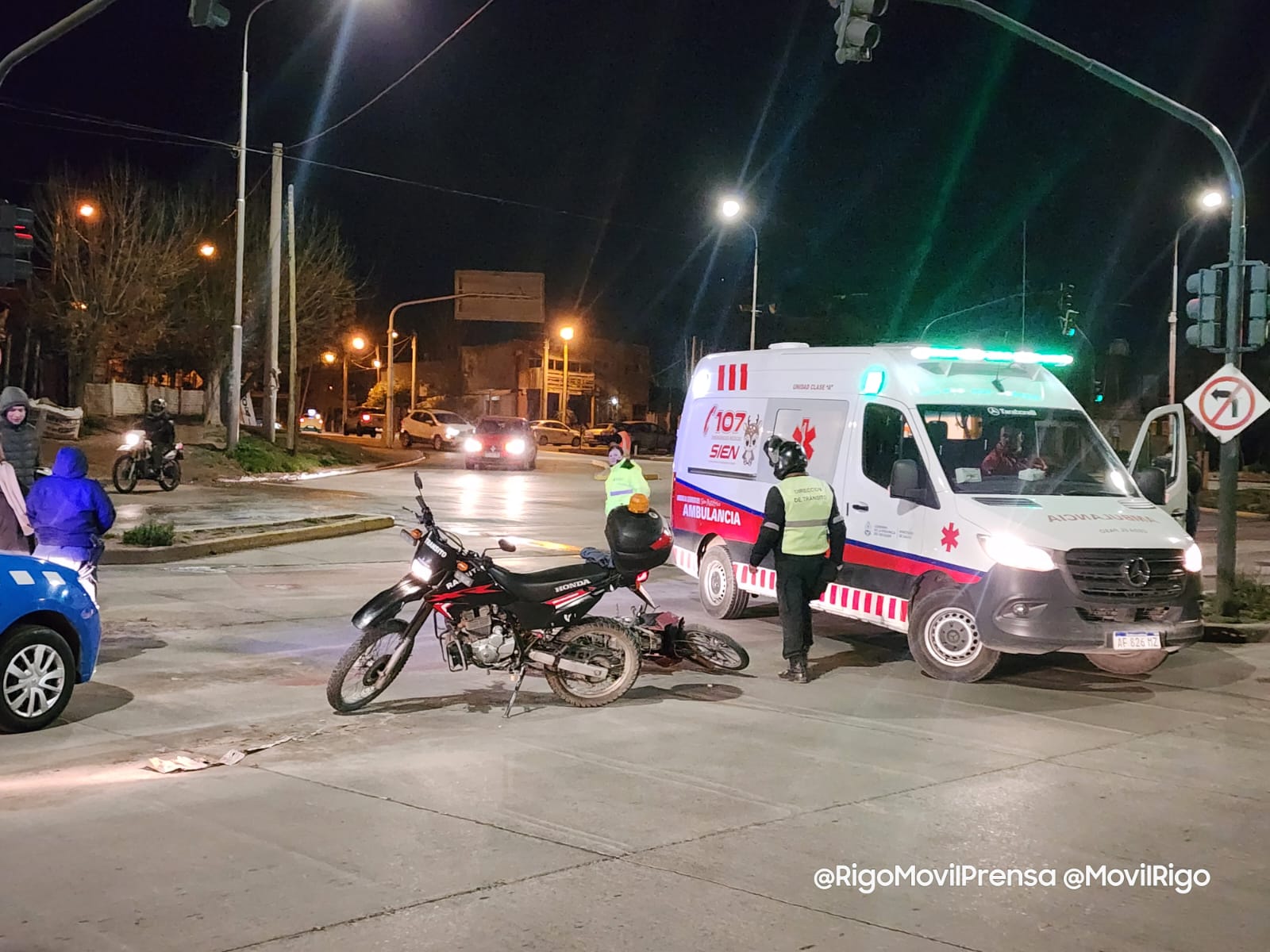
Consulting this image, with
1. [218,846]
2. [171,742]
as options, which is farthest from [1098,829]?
[171,742]

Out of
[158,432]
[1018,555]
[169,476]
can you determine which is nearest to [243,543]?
[158,432]

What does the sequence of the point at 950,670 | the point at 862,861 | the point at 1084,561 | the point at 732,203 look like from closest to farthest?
the point at 862,861 → the point at 1084,561 → the point at 950,670 → the point at 732,203

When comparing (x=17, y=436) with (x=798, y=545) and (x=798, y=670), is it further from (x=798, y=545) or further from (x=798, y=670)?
(x=798, y=670)

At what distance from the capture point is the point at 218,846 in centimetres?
551

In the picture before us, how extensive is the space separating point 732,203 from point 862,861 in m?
28.6

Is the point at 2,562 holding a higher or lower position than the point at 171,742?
higher

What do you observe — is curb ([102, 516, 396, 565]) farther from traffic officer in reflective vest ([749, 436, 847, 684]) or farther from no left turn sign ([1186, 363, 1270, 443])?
no left turn sign ([1186, 363, 1270, 443])

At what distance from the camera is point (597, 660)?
27.7 feet

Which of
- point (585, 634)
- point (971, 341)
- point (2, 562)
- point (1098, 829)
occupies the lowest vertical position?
point (1098, 829)

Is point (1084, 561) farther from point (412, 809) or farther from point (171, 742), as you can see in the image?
point (171, 742)

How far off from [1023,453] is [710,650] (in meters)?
3.17

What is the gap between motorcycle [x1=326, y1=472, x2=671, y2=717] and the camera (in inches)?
317

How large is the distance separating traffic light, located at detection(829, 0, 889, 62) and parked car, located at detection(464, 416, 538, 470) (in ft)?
92.1

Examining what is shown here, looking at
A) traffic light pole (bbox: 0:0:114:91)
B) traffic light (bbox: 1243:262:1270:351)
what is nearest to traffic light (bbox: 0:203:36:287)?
traffic light pole (bbox: 0:0:114:91)
